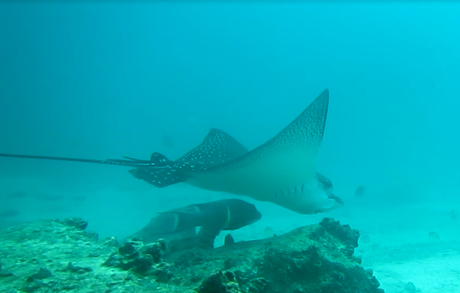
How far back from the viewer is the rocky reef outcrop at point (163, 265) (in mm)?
2227

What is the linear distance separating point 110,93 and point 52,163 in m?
49.8

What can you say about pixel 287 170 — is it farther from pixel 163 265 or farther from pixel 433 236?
pixel 433 236

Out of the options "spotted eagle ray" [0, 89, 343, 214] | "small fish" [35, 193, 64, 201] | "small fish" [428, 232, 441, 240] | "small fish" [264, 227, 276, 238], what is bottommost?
"spotted eagle ray" [0, 89, 343, 214]

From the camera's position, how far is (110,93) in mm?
78250

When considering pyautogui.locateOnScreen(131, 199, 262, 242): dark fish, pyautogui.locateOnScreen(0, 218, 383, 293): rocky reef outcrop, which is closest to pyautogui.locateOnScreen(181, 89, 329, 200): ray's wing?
pyautogui.locateOnScreen(131, 199, 262, 242): dark fish

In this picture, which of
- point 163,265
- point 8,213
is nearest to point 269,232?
point 163,265

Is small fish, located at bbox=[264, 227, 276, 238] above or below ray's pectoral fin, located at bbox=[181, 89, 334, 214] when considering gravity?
above

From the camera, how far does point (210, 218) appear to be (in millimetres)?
4793

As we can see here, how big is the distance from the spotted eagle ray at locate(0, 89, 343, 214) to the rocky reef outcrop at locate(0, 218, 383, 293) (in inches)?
29.3

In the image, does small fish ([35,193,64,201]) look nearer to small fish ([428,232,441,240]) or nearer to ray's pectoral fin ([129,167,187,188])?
ray's pectoral fin ([129,167,187,188])

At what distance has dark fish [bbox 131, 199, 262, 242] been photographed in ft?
15.7

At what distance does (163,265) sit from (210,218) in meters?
2.25

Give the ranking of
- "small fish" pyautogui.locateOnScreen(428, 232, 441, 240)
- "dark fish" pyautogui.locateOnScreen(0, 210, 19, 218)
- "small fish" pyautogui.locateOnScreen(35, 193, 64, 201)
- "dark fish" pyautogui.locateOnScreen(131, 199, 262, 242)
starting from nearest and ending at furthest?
"dark fish" pyautogui.locateOnScreen(131, 199, 262, 242)
"small fish" pyautogui.locateOnScreen(428, 232, 441, 240)
"dark fish" pyautogui.locateOnScreen(0, 210, 19, 218)
"small fish" pyautogui.locateOnScreen(35, 193, 64, 201)

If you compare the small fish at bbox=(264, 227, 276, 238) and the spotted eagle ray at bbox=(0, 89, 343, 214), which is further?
the small fish at bbox=(264, 227, 276, 238)
